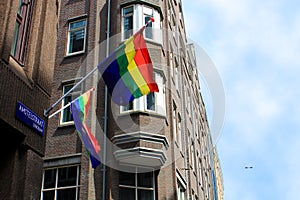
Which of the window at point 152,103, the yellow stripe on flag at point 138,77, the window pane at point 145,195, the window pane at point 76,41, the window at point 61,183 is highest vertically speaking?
the window pane at point 76,41

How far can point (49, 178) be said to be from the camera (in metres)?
15.7

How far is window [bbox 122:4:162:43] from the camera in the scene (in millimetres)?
17812

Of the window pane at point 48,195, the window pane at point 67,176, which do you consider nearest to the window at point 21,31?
the window pane at point 67,176

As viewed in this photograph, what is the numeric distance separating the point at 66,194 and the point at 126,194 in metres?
2.41

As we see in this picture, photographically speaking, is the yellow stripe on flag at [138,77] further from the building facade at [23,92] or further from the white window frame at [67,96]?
the white window frame at [67,96]

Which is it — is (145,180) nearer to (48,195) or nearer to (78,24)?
(48,195)

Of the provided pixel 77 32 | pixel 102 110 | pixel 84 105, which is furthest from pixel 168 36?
pixel 84 105

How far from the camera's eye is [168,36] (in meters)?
21.0

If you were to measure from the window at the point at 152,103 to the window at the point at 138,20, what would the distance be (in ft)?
6.94

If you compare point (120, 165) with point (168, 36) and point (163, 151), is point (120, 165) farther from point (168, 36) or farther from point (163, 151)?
point (168, 36)

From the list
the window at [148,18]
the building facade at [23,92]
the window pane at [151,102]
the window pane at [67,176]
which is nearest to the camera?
the building facade at [23,92]

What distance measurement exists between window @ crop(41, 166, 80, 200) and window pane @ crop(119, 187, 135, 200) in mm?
1735

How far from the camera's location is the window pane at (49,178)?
15.5 meters

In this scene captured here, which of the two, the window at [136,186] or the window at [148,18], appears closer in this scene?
the window at [136,186]
